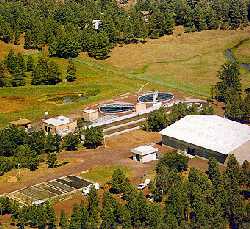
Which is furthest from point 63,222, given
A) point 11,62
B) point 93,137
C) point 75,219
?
point 11,62

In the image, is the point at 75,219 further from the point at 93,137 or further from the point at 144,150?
the point at 93,137

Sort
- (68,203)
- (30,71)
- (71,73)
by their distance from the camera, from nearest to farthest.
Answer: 1. (68,203)
2. (71,73)
3. (30,71)

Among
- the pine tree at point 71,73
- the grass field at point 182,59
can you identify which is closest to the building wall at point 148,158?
the grass field at point 182,59

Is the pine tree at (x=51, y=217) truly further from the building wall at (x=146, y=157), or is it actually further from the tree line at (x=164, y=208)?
the building wall at (x=146, y=157)

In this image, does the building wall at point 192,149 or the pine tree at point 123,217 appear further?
the building wall at point 192,149

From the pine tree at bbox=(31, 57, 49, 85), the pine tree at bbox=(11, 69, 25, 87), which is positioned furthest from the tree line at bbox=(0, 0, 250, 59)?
the pine tree at bbox=(11, 69, 25, 87)
